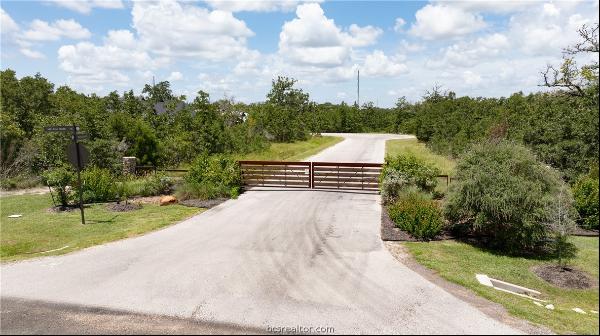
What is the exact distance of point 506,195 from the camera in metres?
11.2

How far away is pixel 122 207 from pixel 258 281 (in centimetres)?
915

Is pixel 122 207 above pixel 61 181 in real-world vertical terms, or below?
below

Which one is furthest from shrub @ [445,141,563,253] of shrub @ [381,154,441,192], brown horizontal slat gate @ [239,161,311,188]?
brown horizontal slat gate @ [239,161,311,188]

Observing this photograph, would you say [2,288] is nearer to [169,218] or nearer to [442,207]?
[169,218]

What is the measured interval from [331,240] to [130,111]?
22627mm

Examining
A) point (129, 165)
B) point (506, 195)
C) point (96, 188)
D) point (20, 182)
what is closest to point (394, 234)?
point (506, 195)

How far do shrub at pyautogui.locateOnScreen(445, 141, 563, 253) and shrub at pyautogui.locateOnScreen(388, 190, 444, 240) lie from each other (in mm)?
519

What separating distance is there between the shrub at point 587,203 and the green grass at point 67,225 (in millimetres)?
13137

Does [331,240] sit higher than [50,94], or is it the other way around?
[50,94]

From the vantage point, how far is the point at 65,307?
25.3 feet

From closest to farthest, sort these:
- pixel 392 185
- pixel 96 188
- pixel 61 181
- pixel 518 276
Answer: pixel 518 276, pixel 61 181, pixel 392 185, pixel 96 188

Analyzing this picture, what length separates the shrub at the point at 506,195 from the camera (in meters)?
11.2

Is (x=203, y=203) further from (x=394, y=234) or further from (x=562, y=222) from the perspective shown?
(x=562, y=222)

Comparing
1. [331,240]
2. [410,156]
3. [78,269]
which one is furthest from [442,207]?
[78,269]
